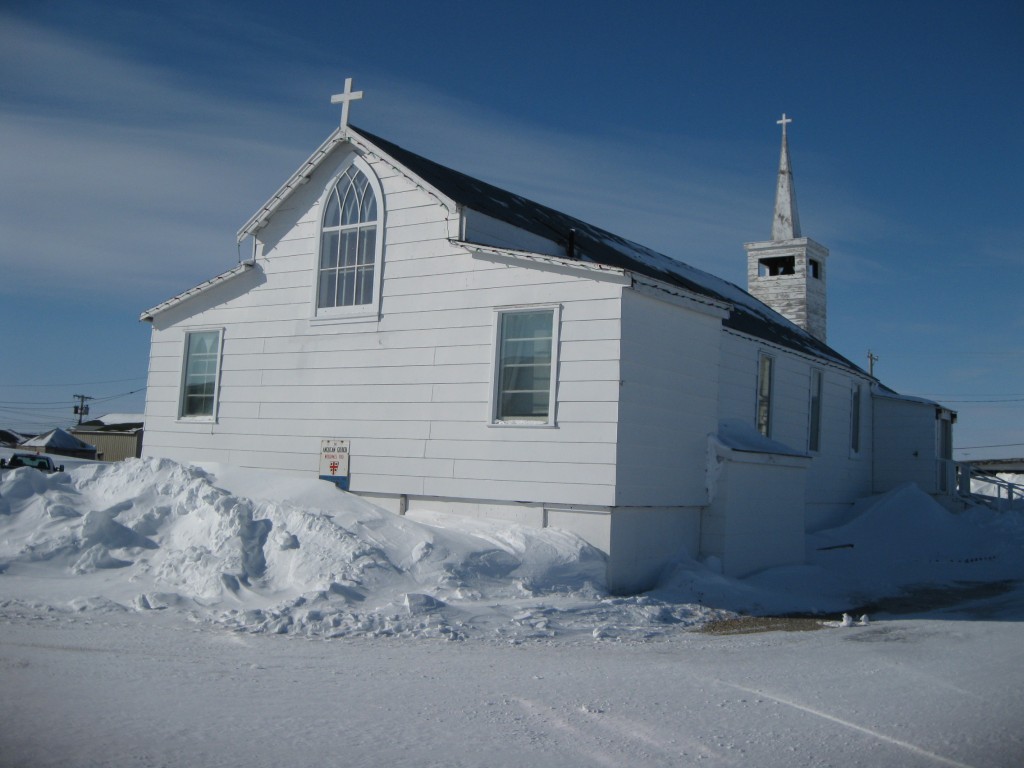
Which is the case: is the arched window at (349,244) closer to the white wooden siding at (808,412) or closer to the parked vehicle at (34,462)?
the white wooden siding at (808,412)

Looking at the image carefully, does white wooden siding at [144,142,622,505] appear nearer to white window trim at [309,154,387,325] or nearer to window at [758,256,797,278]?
white window trim at [309,154,387,325]

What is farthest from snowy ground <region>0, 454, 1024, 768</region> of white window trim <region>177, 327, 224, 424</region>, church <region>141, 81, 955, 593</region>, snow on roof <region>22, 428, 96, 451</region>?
snow on roof <region>22, 428, 96, 451</region>

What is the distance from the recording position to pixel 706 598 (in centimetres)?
1263

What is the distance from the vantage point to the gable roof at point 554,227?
15430 mm

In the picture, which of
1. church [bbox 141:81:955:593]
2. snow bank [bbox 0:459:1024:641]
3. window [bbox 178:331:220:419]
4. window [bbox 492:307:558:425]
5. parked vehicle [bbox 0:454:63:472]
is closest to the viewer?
snow bank [bbox 0:459:1024:641]

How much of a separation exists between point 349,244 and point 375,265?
2.51 feet

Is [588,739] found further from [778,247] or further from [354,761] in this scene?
[778,247]

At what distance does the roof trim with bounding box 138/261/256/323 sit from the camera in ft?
53.5

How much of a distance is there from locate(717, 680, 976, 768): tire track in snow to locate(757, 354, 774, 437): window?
12.0m

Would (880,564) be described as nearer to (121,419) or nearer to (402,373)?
(402,373)

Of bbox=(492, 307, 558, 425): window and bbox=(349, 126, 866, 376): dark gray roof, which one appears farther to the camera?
bbox=(349, 126, 866, 376): dark gray roof

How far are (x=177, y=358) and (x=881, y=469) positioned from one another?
17.4 m

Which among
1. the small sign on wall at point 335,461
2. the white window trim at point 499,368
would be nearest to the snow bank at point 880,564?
the white window trim at point 499,368

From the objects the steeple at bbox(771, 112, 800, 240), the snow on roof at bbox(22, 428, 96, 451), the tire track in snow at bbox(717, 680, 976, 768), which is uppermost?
the steeple at bbox(771, 112, 800, 240)
